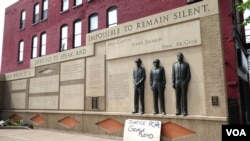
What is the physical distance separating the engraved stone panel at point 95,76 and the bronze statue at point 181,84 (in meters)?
4.30

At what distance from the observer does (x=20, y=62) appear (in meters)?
26.0

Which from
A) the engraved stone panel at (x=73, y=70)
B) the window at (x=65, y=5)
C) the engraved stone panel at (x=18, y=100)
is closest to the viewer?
the engraved stone panel at (x=73, y=70)

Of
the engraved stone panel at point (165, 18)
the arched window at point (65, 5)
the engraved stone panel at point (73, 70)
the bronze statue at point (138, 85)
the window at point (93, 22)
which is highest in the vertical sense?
the arched window at point (65, 5)

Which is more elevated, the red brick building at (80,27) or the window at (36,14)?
the window at (36,14)

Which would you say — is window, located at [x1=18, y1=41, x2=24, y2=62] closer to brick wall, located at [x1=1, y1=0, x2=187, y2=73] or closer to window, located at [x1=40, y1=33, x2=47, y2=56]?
brick wall, located at [x1=1, y1=0, x2=187, y2=73]

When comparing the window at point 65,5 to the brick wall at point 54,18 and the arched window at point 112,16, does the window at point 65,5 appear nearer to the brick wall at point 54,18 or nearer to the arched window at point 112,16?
the brick wall at point 54,18

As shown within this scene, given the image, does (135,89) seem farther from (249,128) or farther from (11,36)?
(11,36)

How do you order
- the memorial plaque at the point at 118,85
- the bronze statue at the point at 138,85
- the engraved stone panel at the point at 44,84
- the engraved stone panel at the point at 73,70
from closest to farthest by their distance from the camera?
the bronze statue at the point at 138,85, the memorial plaque at the point at 118,85, the engraved stone panel at the point at 73,70, the engraved stone panel at the point at 44,84

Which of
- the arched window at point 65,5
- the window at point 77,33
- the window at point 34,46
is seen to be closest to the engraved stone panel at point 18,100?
the window at point 34,46

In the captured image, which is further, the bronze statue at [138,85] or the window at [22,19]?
the window at [22,19]

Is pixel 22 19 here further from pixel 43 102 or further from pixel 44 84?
pixel 43 102

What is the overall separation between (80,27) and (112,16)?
3.39m

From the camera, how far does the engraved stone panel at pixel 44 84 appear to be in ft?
51.9

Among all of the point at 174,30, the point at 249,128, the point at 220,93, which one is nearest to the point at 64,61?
the point at 174,30
